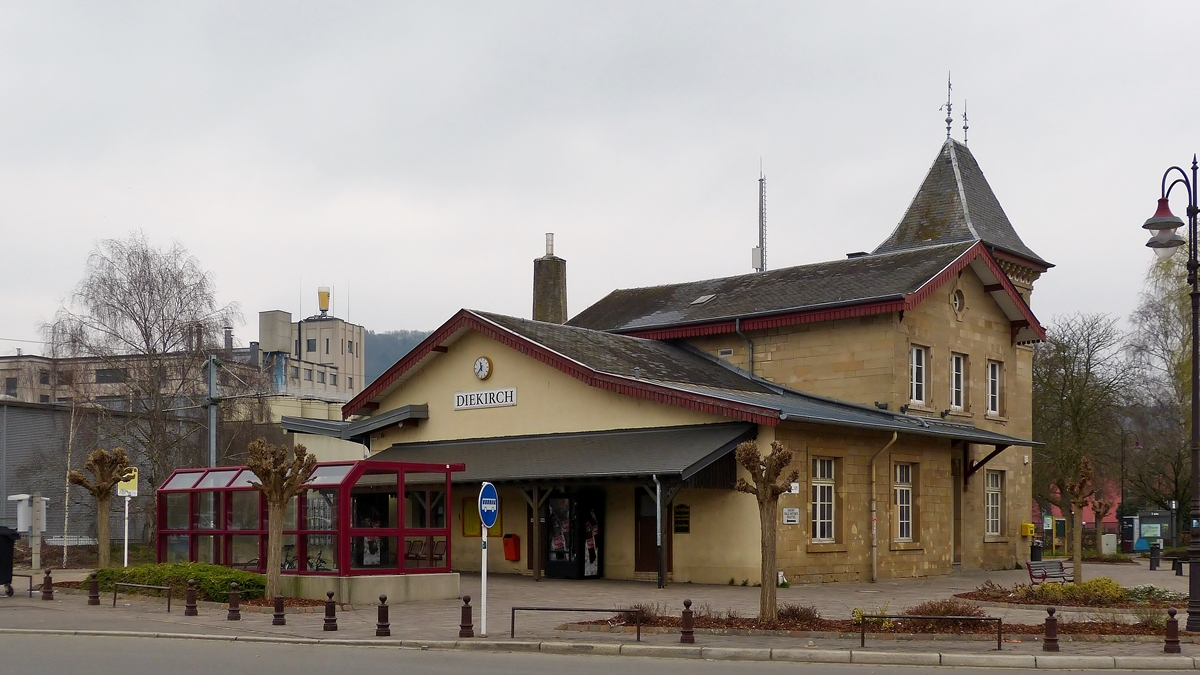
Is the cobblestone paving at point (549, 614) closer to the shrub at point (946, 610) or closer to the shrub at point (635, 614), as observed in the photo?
the shrub at point (635, 614)

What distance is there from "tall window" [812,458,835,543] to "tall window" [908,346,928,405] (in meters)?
4.45

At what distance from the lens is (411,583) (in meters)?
21.9

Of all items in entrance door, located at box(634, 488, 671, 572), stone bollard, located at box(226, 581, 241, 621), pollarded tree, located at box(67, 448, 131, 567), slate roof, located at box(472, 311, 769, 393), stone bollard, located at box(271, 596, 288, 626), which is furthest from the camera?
slate roof, located at box(472, 311, 769, 393)

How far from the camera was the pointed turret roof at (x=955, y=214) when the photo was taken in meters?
39.8

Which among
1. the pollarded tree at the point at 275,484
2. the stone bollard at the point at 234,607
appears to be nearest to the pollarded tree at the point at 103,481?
the pollarded tree at the point at 275,484

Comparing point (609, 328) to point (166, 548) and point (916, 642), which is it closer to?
point (166, 548)

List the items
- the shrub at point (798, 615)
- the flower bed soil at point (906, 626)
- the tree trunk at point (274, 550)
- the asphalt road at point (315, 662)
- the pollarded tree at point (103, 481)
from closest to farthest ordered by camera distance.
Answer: the asphalt road at point (315, 662), the flower bed soil at point (906, 626), the shrub at point (798, 615), the tree trunk at point (274, 550), the pollarded tree at point (103, 481)

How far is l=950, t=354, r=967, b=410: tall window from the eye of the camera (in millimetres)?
32562

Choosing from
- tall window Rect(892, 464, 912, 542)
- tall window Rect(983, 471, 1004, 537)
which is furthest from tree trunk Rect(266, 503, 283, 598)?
tall window Rect(983, 471, 1004, 537)

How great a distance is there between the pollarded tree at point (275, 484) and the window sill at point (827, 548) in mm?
10591

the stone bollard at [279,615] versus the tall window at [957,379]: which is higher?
the tall window at [957,379]

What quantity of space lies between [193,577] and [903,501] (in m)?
16.0

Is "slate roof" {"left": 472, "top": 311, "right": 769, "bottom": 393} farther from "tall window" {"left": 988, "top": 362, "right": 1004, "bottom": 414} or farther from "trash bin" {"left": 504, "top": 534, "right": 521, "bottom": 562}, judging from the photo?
"tall window" {"left": 988, "top": 362, "right": 1004, "bottom": 414}

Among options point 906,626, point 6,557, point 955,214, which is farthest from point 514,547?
point 955,214
